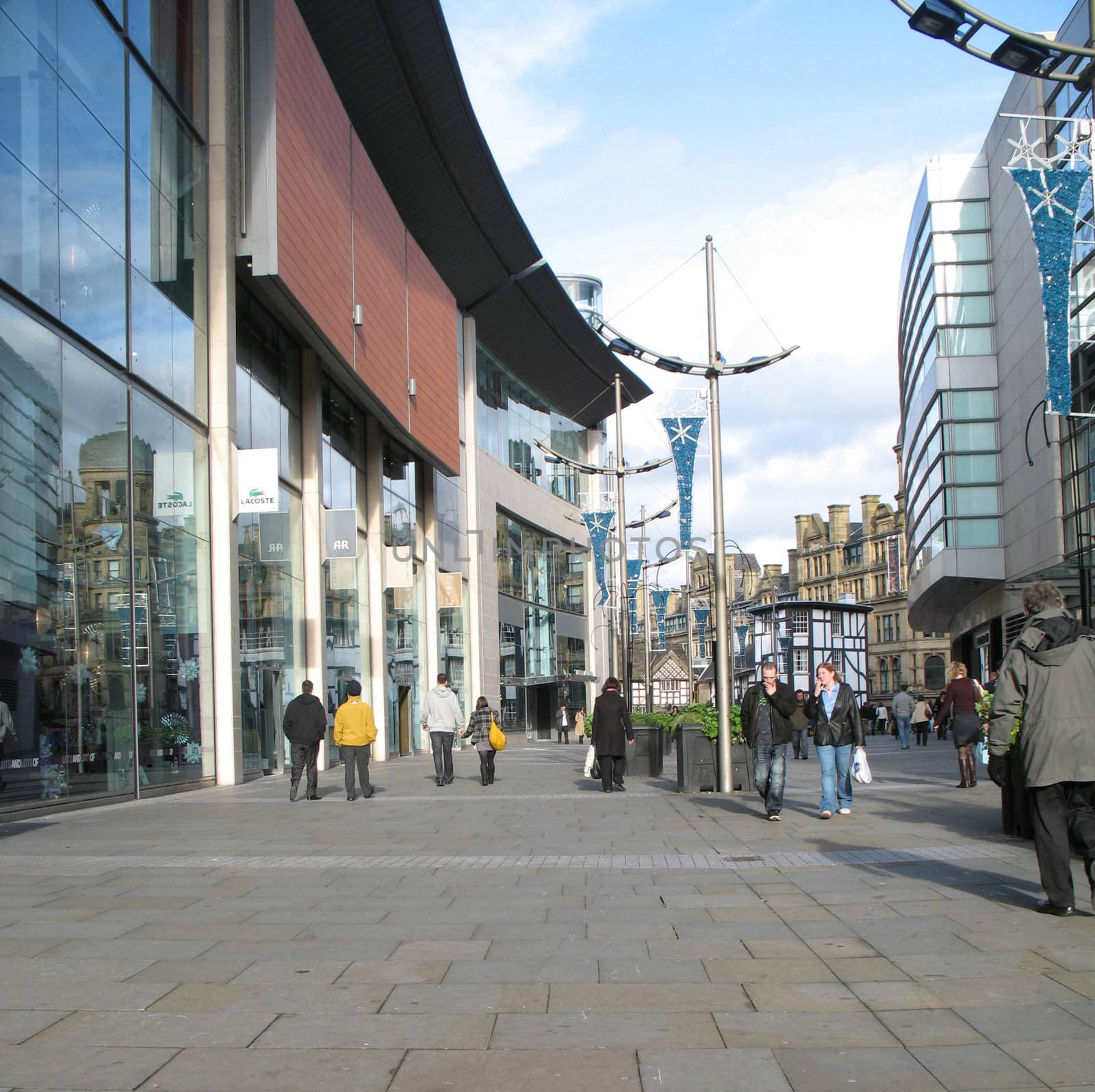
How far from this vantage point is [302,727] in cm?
1809

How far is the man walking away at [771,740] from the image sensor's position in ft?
46.2

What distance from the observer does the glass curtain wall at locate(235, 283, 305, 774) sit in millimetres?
24641

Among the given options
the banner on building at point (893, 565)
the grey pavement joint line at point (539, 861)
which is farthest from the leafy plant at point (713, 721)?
the banner on building at point (893, 565)

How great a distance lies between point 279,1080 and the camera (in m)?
4.66

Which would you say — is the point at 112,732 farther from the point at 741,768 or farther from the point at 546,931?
the point at 546,931

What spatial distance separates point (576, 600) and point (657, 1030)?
60.0 m

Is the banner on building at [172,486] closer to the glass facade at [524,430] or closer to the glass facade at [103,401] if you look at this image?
the glass facade at [103,401]

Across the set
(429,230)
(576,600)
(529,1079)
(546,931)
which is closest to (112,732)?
(546,931)

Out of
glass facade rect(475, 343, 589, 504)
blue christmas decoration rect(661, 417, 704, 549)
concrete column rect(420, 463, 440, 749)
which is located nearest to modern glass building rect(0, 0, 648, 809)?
concrete column rect(420, 463, 440, 749)

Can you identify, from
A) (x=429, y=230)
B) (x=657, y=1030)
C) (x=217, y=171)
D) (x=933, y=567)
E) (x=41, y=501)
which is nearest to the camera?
(x=657, y=1030)

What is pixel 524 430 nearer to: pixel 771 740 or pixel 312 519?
pixel 312 519

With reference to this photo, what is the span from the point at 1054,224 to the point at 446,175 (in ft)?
66.2

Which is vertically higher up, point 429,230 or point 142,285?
point 429,230

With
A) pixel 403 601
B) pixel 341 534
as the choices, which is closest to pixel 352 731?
pixel 341 534
